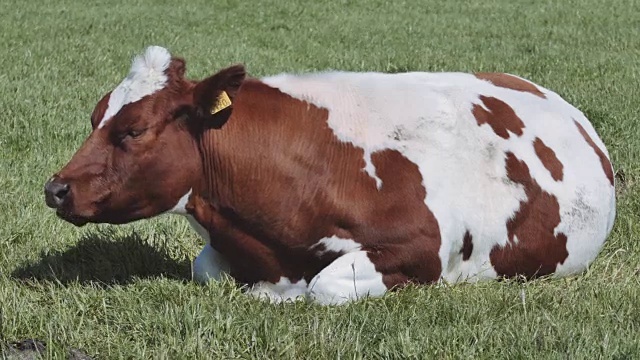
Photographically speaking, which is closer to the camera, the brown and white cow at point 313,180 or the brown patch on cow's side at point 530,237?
the brown and white cow at point 313,180

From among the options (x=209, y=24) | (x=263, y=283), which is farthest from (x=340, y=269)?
(x=209, y=24)

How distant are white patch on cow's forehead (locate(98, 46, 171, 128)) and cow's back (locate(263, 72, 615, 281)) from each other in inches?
24.0

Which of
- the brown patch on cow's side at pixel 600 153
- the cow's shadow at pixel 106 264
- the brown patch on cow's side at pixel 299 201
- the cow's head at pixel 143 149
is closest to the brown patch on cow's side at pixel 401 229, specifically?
the brown patch on cow's side at pixel 299 201

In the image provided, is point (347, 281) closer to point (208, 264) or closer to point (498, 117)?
point (208, 264)

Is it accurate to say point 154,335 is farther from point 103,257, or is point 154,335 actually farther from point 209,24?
point 209,24

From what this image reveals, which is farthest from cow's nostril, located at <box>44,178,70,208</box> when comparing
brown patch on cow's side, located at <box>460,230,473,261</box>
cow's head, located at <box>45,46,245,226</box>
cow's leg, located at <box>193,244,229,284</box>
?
brown patch on cow's side, located at <box>460,230,473,261</box>

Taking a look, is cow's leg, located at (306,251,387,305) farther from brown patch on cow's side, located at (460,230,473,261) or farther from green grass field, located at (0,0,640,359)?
brown patch on cow's side, located at (460,230,473,261)

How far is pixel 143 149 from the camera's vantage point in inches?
189

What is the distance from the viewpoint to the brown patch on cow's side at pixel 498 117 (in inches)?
222

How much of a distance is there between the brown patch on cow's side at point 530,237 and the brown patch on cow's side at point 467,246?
0.16 metres

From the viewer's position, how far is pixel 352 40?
1589 centimetres

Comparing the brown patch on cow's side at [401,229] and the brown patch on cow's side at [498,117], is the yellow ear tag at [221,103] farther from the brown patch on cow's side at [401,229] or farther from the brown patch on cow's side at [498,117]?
the brown patch on cow's side at [498,117]


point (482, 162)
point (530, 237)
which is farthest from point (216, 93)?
point (530, 237)

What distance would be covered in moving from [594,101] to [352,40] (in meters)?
6.28
